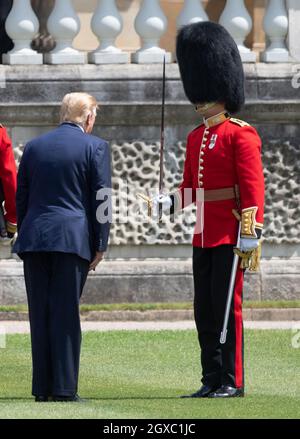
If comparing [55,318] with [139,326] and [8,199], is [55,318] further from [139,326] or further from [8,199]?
[139,326]

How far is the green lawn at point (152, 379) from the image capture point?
942 centimetres

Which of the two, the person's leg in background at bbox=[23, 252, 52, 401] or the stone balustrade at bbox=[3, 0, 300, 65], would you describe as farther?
the stone balustrade at bbox=[3, 0, 300, 65]

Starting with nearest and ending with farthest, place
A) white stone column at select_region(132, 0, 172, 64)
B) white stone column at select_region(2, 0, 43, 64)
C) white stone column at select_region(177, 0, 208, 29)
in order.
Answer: white stone column at select_region(2, 0, 43, 64), white stone column at select_region(132, 0, 172, 64), white stone column at select_region(177, 0, 208, 29)

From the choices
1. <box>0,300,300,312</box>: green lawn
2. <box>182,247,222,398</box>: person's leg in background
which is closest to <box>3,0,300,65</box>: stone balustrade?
<box>0,300,300,312</box>: green lawn

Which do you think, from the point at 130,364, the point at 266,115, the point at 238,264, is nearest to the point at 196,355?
the point at 130,364

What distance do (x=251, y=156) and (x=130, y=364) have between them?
214cm

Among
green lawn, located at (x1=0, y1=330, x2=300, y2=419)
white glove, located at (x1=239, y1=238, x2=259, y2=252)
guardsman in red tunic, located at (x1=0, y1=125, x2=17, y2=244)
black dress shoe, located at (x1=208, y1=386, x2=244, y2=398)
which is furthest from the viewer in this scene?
guardsman in red tunic, located at (x1=0, y1=125, x2=17, y2=244)

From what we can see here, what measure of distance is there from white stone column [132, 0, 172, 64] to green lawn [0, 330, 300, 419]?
266 centimetres

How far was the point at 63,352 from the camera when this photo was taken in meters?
10.1

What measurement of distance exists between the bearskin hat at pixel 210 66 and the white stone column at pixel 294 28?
4236mm

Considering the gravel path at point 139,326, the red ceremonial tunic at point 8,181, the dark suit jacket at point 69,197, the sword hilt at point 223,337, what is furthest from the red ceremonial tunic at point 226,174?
the gravel path at point 139,326

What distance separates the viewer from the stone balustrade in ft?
49.1

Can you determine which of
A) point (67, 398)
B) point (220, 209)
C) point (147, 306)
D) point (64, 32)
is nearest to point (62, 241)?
point (67, 398)

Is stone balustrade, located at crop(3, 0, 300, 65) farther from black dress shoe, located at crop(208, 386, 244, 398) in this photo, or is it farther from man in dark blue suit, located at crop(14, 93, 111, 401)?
black dress shoe, located at crop(208, 386, 244, 398)
